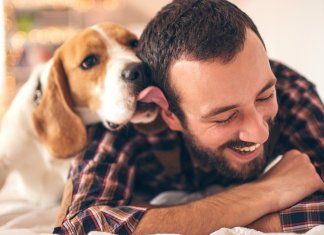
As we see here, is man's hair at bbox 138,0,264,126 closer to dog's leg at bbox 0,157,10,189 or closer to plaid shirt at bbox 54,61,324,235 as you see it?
plaid shirt at bbox 54,61,324,235

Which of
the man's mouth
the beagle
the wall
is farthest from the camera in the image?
the wall

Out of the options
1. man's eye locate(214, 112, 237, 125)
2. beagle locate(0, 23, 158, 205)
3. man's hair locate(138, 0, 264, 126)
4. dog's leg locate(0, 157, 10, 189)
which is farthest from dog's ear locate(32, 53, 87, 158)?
man's eye locate(214, 112, 237, 125)

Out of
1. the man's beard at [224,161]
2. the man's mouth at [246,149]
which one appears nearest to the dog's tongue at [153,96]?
the man's beard at [224,161]

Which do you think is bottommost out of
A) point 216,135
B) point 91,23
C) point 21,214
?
point 91,23

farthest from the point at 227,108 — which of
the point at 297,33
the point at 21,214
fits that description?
the point at 297,33

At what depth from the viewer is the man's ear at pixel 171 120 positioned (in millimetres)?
1053

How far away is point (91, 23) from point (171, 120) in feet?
9.36

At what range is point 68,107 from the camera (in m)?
1.17

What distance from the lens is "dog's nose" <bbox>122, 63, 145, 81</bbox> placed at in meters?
1.02

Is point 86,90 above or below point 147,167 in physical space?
above

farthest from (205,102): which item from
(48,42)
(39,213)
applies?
(48,42)

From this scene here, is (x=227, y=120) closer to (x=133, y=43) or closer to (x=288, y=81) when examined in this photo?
(x=288, y=81)

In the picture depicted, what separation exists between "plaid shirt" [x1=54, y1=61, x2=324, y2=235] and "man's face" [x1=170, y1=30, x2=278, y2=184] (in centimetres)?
16

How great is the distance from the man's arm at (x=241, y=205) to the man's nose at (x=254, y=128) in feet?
0.39
